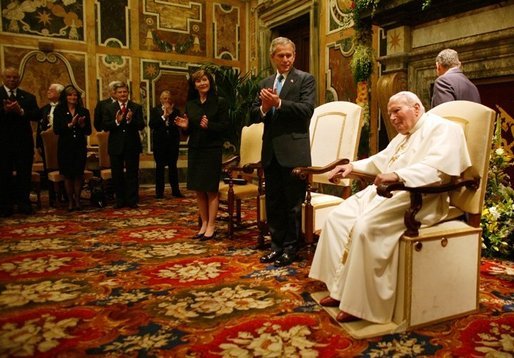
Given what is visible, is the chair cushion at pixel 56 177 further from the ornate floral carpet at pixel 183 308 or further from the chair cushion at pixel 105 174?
the ornate floral carpet at pixel 183 308

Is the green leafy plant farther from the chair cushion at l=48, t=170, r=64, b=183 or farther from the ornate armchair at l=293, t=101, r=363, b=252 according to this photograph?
the ornate armchair at l=293, t=101, r=363, b=252

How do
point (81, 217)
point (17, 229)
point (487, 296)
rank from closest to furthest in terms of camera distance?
point (487, 296) < point (17, 229) < point (81, 217)

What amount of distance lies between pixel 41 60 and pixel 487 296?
7.17m

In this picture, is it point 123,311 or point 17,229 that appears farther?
→ point 17,229

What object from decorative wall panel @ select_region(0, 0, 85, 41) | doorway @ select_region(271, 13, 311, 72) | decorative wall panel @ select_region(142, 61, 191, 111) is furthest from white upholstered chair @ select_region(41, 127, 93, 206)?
doorway @ select_region(271, 13, 311, 72)

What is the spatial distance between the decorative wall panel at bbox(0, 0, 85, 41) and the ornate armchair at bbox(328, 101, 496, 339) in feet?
22.4

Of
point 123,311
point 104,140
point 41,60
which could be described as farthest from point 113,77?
point 123,311

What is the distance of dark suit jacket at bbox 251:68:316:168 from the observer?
2996 mm

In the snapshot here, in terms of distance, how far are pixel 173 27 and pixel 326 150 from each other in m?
5.70

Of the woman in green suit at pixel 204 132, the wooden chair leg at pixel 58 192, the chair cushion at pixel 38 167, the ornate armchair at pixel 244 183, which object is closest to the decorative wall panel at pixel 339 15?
the ornate armchair at pixel 244 183

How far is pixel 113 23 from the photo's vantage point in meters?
7.68

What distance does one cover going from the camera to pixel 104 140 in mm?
6316

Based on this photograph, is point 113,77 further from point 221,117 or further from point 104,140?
point 221,117

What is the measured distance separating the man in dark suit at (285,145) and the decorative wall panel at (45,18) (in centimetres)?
554
